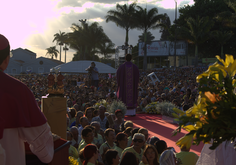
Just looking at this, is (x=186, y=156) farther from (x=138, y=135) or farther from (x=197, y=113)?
(x=197, y=113)

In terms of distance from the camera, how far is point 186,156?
4.07 metres

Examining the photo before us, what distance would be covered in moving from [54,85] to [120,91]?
6778 millimetres

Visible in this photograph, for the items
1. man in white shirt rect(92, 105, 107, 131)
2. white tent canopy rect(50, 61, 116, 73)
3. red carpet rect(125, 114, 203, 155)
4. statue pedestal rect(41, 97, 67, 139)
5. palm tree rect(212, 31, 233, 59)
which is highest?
palm tree rect(212, 31, 233, 59)

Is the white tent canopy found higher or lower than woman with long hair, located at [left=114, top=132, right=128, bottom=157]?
higher

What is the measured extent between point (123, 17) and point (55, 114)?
3739cm

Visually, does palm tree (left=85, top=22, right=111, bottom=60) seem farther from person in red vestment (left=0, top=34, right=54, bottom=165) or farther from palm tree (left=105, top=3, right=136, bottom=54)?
person in red vestment (left=0, top=34, right=54, bottom=165)

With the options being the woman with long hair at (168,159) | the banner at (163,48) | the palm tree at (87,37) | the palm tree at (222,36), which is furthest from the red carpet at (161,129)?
the palm tree at (87,37)

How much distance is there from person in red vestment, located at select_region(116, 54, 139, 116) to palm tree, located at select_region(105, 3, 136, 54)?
95.6 ft

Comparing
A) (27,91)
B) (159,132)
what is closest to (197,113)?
(27,91)

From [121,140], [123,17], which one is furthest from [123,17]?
[121,140]

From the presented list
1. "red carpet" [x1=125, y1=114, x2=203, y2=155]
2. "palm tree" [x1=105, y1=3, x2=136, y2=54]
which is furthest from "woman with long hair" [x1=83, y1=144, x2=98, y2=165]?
"palm tree" [x1=105, y1=3, x2=136, y2=54]

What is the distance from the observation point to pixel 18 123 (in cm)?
213

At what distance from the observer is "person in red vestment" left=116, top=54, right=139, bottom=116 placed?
10453 mm

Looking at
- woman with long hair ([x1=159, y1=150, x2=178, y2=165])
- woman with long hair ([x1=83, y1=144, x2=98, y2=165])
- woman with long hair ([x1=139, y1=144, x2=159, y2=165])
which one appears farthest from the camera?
woman with long hair ([x1=139, y1=144, x2=159, y2=165])
